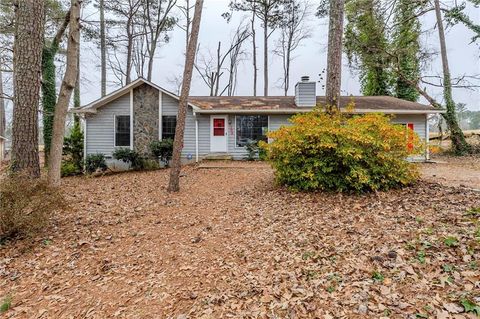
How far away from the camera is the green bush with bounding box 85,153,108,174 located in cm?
1178

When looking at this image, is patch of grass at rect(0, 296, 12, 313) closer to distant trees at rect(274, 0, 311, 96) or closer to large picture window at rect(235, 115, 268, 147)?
large picture window at rect(235, 115, 268, 147)

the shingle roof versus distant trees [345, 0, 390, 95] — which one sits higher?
distant trees [345, 0, 390, 95]

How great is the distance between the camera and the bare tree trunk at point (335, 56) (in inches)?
281

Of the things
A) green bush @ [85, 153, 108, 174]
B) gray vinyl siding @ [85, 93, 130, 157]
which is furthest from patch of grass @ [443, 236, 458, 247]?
gray vinyl siding @ [85, 93, 130, 157]

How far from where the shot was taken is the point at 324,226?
423 cm

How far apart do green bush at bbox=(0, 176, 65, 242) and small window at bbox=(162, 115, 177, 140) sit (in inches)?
340

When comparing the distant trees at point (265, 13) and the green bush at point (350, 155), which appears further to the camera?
the distant trees at point (265, 13)

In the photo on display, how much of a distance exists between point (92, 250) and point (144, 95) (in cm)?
1000

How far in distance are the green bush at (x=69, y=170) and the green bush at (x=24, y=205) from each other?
826cm

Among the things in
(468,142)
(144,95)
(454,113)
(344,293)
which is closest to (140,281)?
(344,293)

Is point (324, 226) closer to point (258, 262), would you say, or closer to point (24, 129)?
point (258, 262)

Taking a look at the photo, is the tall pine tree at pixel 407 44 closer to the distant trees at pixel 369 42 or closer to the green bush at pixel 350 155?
the distant trees at pixel 369 42

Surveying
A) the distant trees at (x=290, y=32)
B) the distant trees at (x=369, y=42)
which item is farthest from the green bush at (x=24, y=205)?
the distant trees at (x=290, y=32)

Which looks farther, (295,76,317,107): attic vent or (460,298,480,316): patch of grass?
(295,76,317,107): attic vent
